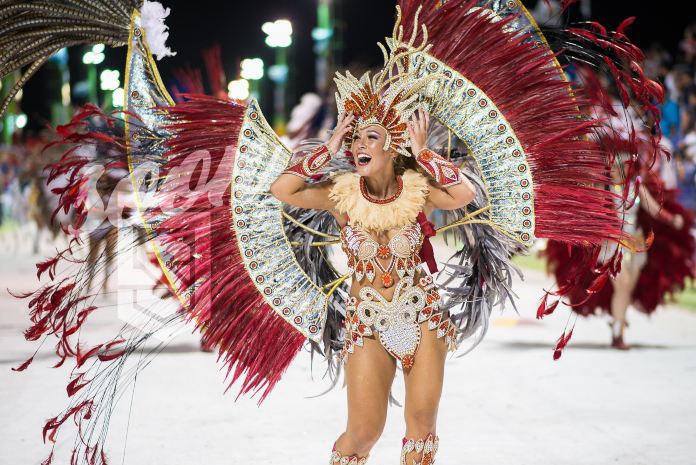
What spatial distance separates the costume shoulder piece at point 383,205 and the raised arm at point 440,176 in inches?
2.5

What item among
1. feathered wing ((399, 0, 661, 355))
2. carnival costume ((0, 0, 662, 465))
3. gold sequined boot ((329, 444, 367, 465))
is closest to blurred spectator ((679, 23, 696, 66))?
carnival costume ((0, 0, 662, 465))

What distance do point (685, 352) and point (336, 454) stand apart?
539cm

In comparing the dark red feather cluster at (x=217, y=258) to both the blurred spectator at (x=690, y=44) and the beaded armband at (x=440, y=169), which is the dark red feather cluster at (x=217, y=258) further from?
the blurred spectator at (x=690, y=44)

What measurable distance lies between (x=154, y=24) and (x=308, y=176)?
1.39 metres

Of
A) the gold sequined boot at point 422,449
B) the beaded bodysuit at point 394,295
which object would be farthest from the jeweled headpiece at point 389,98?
the gold sequined boot at point 422,449

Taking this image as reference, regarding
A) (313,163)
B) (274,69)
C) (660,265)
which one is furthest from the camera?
(274,69)

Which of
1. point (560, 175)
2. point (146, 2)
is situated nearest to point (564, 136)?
point (560, 175)

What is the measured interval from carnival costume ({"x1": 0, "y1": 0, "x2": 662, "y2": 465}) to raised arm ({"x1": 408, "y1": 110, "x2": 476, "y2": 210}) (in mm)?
46

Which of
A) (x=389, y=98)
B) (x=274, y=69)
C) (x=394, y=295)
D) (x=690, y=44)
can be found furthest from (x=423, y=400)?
(x=274, y=69)

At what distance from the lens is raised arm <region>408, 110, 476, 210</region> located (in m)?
3.62

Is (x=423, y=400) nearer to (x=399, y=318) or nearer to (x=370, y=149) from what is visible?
(x=399, y=318)

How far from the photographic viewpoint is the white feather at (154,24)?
14.6 feet

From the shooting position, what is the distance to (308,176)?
374 centimetres

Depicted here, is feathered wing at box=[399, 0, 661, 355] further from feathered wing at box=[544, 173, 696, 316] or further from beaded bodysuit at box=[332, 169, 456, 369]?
feathered wing at box=[544, 173, 696, 316]
